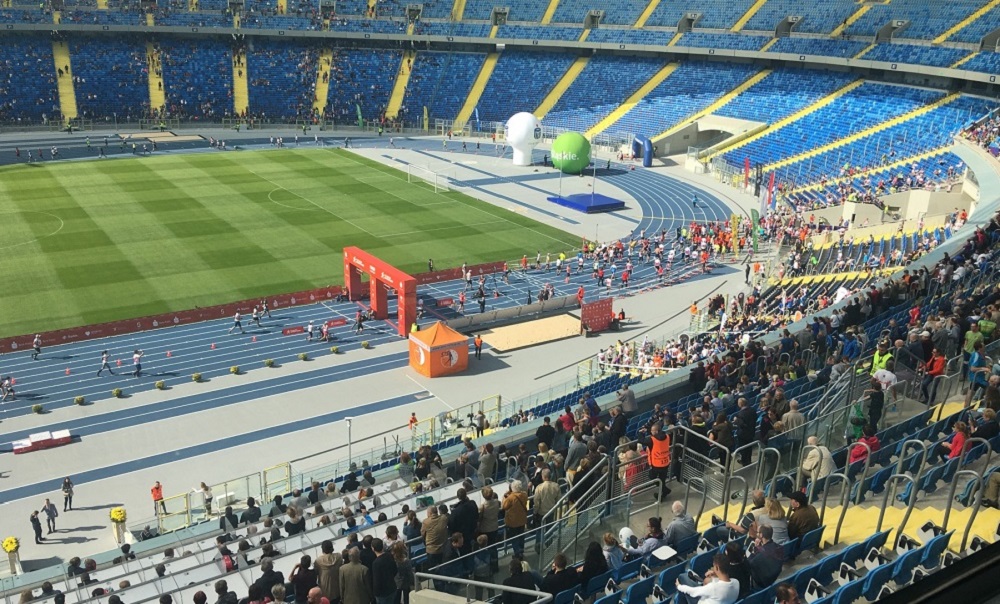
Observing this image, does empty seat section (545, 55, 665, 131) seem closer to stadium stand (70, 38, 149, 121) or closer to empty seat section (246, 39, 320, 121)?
empty seat section (246, 39, 320, 121)

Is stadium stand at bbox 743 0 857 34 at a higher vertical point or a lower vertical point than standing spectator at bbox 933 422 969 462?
higher

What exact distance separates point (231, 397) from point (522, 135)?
38.8 m

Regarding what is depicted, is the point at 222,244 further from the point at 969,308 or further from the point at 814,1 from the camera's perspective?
the point at 814,1

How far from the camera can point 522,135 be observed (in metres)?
61.9

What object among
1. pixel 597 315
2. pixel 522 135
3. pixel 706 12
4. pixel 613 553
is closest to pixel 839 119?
pixel 706 12

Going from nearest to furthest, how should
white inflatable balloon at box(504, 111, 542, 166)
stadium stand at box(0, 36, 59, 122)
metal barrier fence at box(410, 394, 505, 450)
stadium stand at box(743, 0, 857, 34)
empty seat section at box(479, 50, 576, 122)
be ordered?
metal barrier fence at box(410, 394, 505, 450) → white inflatable balloon at box(504, 111, 542, 166) → stadium stand at box(743, 0, 857, 34) → stadium stand at box(0, 36, 59, 122) → empty seat section at box(479, 50, 576, 122)

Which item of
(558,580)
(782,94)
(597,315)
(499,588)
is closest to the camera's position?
(499,588)

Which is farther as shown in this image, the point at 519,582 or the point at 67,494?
the point at 67,494

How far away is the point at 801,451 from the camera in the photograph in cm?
1219

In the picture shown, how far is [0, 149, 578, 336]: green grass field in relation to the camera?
3544 centimetres

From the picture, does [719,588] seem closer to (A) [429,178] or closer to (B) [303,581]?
(B) [303,581]

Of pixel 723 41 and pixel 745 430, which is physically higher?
pixel 723 41

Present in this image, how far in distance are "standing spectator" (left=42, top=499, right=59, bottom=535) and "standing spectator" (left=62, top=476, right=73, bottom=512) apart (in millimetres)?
596

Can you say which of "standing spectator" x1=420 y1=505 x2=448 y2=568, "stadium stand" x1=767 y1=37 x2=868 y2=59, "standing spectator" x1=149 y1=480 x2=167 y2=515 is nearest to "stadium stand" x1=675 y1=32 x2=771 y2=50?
"stadium stand" x1=767 y1=37 x2=868 y2=59
